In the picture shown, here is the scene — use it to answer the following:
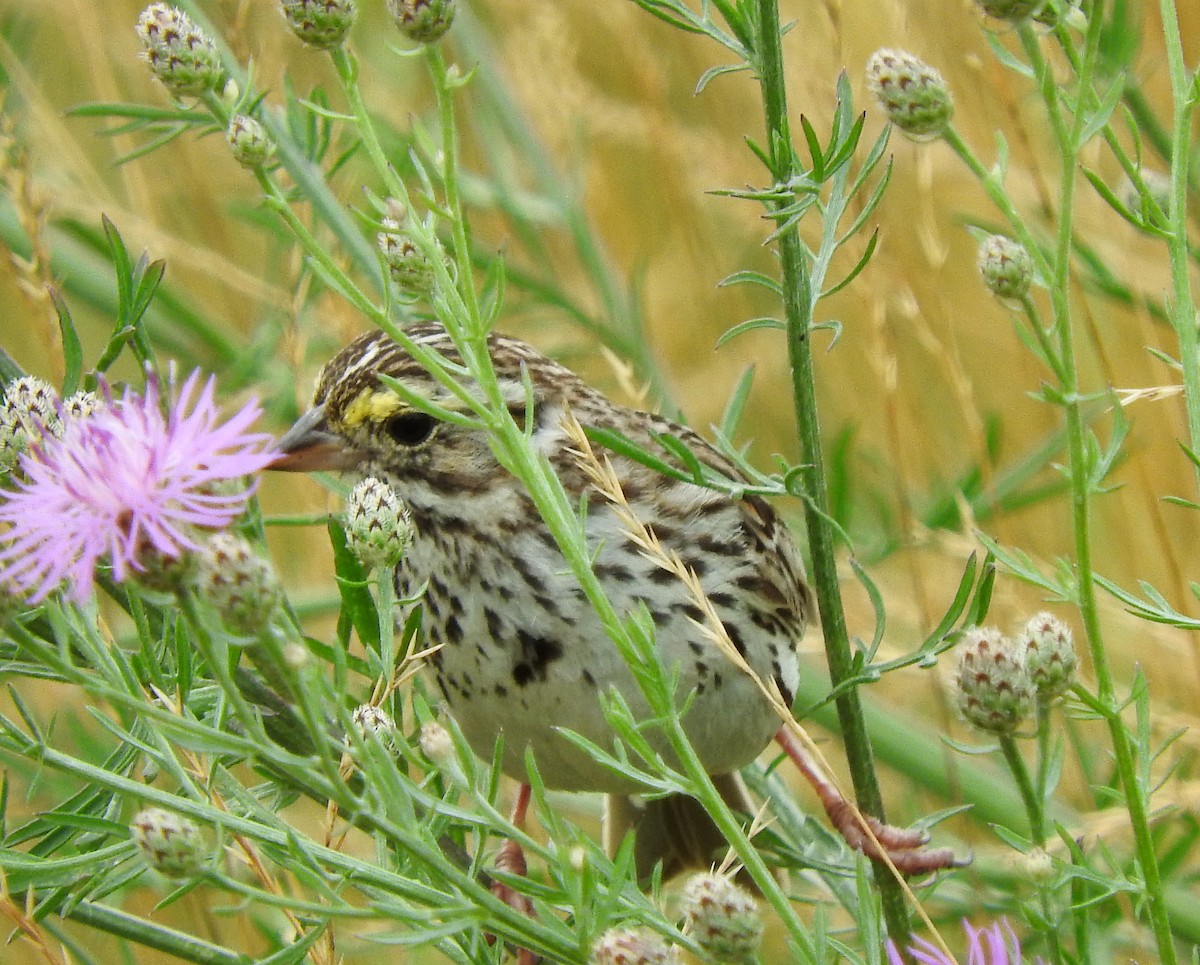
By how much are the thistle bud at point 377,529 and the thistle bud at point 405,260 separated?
0.62ft

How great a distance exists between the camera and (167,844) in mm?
1212

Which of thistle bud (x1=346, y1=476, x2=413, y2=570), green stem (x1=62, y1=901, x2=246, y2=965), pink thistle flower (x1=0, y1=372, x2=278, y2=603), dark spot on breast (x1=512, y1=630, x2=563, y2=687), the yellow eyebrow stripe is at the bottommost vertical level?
dark spot on breast (x1=512, y1=630, x2=563, y2=687)

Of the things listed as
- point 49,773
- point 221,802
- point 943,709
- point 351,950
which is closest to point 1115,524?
point 943,709

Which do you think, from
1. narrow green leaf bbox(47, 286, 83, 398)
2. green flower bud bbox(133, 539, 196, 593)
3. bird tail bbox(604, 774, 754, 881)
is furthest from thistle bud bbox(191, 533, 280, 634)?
bird tail bbox(604, 774, 754, 881)

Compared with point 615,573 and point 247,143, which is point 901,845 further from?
point 247,143

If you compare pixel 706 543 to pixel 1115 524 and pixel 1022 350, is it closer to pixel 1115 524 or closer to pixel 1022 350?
pixel 1022 350

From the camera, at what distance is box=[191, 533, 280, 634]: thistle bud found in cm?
116

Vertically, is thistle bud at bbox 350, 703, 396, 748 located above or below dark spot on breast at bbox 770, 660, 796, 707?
above

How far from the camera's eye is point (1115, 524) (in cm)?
376

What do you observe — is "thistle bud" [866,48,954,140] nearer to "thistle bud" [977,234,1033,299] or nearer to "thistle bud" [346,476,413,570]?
"thistle bud" [977,234,1033,299]

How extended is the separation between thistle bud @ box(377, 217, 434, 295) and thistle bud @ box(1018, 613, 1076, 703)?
0.59 metres

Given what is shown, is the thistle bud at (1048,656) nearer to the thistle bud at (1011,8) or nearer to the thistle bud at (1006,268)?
the thistle bud at (1006,268)

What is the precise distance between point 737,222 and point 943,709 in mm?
1793

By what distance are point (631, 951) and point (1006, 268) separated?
2.10 feet
